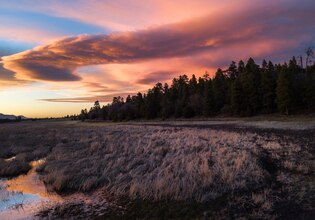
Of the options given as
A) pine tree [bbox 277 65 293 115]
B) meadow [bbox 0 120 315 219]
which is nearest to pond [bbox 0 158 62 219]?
meadow [bbox 0 120 315 219]

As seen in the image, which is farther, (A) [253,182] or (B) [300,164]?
(B) [300,164]

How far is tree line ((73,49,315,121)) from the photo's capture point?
2398 inches

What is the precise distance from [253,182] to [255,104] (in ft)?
191

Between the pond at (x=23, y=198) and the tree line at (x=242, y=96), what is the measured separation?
52598 millimetres

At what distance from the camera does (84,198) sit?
12.2 metres

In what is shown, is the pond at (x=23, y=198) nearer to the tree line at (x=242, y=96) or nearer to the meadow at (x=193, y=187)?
the meadow at (x=193, y=187)

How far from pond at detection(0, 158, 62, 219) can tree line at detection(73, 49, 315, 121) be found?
5260 cm

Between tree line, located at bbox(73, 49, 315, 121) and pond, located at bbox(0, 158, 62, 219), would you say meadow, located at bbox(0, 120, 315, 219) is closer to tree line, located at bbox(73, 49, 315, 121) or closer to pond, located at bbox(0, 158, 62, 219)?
pond, located at bbox(0, 158, 62, 219)

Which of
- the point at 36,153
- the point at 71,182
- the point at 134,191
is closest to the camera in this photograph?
the point at 134,191

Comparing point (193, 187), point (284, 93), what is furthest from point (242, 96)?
point (193, 187)

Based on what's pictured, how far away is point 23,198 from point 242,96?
6178 centimetres

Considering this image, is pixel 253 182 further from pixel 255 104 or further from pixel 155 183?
pixel 255 104

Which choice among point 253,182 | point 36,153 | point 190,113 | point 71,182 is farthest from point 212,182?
point 190,113

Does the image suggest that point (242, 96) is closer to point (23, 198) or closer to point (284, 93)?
point (284, 93)
